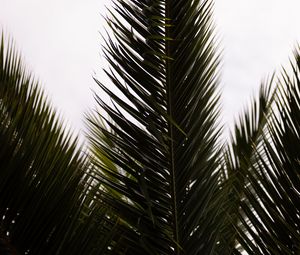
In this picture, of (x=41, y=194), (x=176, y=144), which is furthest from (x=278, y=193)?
(x=41, y=194)

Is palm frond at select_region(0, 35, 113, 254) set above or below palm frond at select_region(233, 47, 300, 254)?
below

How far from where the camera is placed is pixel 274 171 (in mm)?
2381

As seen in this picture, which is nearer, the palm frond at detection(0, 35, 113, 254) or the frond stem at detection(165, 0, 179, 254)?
the palm frond at detection(0, 35, 113, 254)

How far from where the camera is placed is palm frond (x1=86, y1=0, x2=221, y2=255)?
249 centimetres

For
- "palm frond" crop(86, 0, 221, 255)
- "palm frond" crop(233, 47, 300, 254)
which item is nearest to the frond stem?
"palm frond" crop(86, 0, 221, 255)

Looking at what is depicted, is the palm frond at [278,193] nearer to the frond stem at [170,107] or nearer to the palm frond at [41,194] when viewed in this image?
the frond stem at [170,107]

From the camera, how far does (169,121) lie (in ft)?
8.10

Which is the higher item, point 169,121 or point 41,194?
point 169,121

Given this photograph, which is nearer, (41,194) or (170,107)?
(41,194)

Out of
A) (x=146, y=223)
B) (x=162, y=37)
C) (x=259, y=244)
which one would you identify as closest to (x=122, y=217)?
(x=146, y=223)

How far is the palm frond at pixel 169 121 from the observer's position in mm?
2486

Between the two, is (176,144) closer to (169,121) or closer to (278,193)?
(169,121)

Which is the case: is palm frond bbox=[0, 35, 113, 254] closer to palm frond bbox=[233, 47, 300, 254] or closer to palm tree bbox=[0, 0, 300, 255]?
palm tree bbox=[0, 0, 300, 255]

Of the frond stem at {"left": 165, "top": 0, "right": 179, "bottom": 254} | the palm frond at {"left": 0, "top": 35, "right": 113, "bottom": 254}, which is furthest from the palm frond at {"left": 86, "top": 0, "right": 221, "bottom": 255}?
the palm frond at {"left": 0, "top": 35, "right": 113, "bottom": 254}
